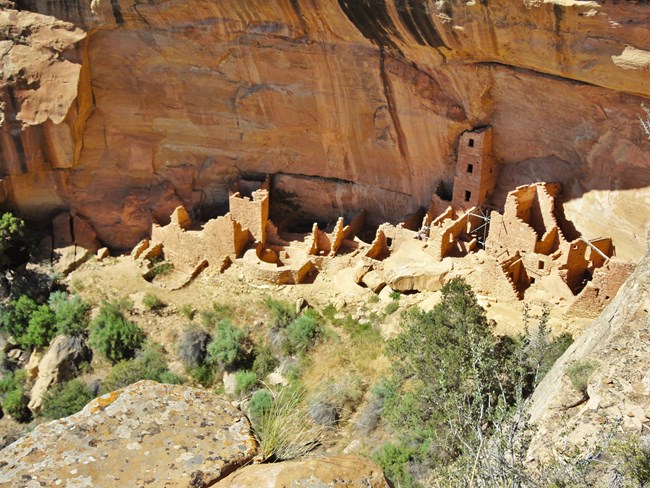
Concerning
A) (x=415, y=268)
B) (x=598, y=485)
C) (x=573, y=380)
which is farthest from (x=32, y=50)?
(x=598, y=485)

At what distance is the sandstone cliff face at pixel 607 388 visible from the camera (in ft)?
21.2

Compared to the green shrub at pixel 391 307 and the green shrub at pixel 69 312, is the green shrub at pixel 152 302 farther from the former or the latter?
the green shrub at pixel 391 307

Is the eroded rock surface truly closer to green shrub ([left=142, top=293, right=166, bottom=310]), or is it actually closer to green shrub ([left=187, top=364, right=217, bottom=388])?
green shrub ([left=142, top=293, right=166, bottom=310])

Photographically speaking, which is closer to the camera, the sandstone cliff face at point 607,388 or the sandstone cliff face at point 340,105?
the sandstone cliff face at point 607,388

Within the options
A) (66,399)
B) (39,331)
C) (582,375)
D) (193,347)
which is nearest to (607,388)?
(582,375)

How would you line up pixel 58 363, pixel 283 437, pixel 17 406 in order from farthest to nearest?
1. pixel 58 363
2. pixel 17 406
3. pixel 283 437

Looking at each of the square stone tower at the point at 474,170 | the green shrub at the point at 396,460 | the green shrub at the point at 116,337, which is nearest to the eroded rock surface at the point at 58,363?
the green shrub at the point at 116,337

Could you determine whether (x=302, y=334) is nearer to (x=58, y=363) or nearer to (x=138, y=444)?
(x=58, y=363)

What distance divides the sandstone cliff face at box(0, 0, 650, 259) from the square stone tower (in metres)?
0.25

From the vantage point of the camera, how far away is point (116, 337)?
14.9m

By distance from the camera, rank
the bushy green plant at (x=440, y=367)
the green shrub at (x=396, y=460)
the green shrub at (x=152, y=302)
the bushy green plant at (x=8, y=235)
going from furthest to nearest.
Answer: the bushy green plant at (x=8, y=235), the green shrub at (x=152, y=302), the green shrub at (x=396, y=460), the bushy green plant at (x=440, y=367)

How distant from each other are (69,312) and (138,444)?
13.1 meters

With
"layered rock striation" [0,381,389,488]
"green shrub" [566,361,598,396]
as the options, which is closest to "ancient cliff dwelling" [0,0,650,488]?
"green shrub" [566,361,598,396]

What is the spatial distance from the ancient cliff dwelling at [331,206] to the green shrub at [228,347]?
64 millimetres
